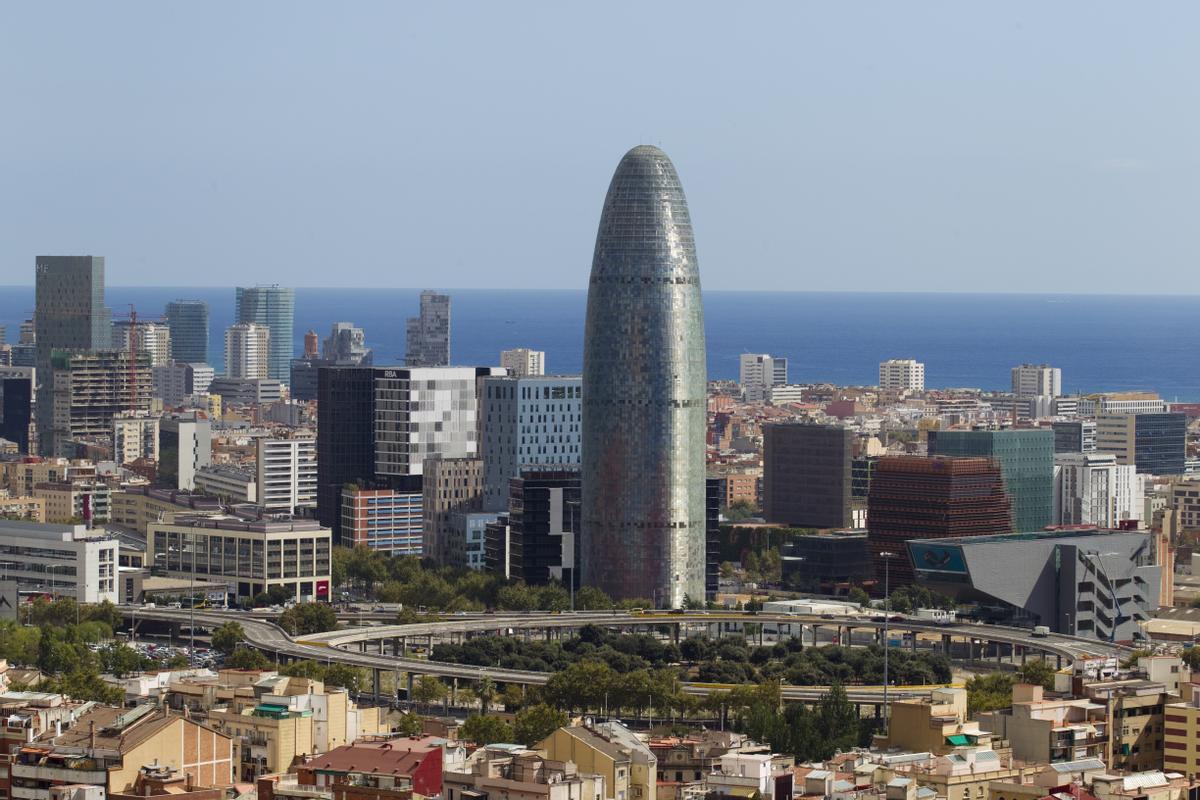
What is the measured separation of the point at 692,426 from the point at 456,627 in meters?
16.4

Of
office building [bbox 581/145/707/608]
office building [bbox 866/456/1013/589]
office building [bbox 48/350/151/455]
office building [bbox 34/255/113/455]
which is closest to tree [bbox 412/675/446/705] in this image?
office building [bbox 581/145/707/608]

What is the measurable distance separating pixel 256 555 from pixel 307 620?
14.1 meters

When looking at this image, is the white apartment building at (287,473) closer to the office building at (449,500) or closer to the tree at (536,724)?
the office building at (449,500)

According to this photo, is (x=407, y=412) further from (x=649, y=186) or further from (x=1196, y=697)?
(x=1196, y=697)

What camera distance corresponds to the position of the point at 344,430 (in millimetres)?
125250

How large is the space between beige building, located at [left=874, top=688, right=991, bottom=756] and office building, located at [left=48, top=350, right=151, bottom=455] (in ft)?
373

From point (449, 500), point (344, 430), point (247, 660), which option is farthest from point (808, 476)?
point (247, 660)

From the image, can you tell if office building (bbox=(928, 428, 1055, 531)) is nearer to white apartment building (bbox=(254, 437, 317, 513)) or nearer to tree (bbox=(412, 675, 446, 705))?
white apartment building (bbox=(254, 437, 317, 513))

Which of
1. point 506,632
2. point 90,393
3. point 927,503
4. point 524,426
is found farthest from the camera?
point 90,393

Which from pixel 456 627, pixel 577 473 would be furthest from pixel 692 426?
pixel 456 627

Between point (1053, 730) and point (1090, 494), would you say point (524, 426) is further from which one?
point (1053, 730)

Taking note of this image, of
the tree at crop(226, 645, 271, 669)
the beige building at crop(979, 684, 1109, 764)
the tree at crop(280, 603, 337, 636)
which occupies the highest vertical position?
the beige building at crop(979, 684, 1109, 764)

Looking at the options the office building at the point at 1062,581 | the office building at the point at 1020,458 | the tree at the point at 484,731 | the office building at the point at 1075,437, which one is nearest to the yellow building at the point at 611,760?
the tree at the point at 484,731

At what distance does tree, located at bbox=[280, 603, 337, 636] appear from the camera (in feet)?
295
